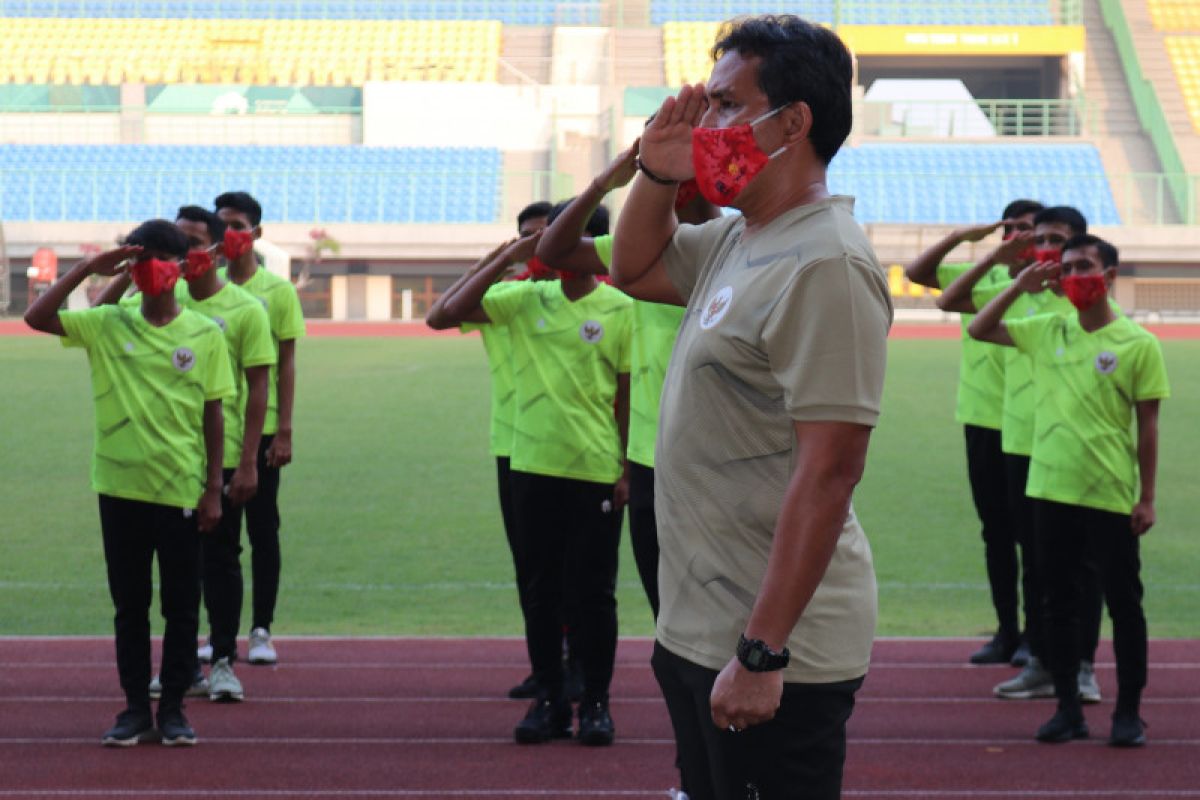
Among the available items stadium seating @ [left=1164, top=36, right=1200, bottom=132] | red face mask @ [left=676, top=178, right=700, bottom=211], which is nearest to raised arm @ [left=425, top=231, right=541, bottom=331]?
red face mask @ [left=676, top=178, right=700, bottom=211]

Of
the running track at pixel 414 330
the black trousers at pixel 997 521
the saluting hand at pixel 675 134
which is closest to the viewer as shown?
the saluting hand at pixel 675 134

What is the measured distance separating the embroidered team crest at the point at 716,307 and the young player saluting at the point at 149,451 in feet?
10.0

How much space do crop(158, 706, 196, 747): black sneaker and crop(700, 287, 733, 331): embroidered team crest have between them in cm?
328

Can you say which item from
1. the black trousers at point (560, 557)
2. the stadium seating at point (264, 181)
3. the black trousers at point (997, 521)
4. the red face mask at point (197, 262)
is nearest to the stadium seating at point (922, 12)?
the stadium seating at point (264, 181)

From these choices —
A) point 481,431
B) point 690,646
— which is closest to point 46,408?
point 481,431

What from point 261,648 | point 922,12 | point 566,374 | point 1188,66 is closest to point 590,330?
point 566,374

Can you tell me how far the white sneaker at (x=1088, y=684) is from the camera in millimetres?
5875

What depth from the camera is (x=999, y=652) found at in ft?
21.8

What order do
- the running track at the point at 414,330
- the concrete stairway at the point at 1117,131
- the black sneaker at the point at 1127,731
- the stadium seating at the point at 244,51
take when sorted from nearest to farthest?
1. the black sneaker at the point at 1127,731
2. the running track at the point at 414,330
3. the concrete stairway at the point at 1117,131
4. the stadium seating at the point at 244,51

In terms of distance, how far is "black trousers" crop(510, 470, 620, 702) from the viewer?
5.36 m

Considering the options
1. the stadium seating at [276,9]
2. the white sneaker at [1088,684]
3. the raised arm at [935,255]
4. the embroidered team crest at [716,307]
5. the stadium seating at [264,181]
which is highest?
the stadium seating at [276,9]

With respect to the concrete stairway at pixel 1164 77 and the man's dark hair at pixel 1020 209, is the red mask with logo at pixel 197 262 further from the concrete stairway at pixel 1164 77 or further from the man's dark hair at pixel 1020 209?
the concrete stairway at pixel 1164 77

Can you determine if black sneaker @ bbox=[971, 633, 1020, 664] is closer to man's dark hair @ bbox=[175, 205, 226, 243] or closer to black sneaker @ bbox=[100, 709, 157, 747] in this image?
black sneaker @ bbox=[100, 709, 157, 747]

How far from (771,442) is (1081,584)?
3410mm
